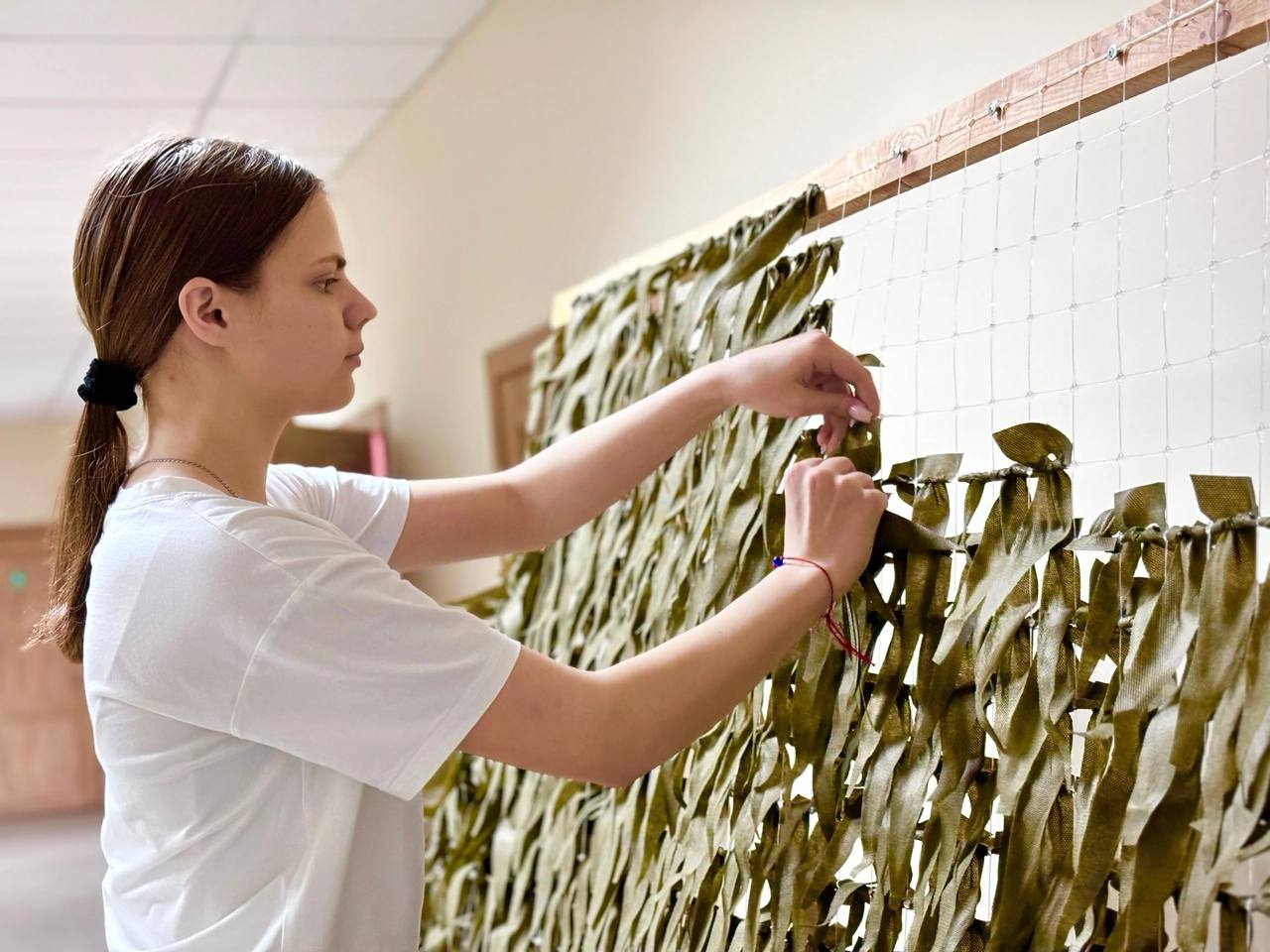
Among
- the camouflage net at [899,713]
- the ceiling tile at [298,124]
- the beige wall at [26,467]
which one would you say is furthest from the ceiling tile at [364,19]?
the beige wall at [26,467]

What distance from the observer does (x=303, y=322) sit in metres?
1.21

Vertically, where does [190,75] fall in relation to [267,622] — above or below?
above

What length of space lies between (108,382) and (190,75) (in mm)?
2688

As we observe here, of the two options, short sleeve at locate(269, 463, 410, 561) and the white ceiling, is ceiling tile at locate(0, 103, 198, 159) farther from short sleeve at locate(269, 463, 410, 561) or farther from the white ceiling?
short sleeve at locate(269, 463, 410, 561)

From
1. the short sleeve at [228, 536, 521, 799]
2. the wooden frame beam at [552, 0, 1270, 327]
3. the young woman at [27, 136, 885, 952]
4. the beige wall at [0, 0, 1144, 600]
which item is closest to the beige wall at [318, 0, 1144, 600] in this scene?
the beige wall at [0, 0, 1144, 600]

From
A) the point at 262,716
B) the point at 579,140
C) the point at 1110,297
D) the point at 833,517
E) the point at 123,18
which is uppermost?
the point at 123,18

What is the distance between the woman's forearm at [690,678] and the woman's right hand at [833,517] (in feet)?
0.21

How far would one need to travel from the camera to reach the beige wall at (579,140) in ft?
6.59

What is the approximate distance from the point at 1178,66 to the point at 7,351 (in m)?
6.75

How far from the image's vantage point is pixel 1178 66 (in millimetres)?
1086

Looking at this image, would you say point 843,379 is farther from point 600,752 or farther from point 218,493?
point 218,493

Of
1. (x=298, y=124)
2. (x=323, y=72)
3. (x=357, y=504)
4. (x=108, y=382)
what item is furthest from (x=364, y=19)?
(x=108, y=382)

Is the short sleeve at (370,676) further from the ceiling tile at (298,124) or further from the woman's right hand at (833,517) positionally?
the ceiling tile at (298,124)

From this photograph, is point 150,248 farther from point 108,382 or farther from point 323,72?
point 323,72
